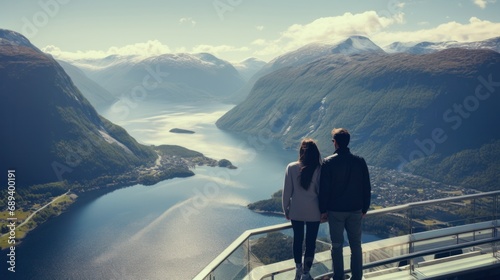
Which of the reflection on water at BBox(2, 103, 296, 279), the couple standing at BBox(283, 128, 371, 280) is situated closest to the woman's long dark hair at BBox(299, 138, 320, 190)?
the couple standing at BBox(283, 128, 371, 280)

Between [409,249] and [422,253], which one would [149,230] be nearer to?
[409,249]

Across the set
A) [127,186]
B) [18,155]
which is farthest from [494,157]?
[18,155]

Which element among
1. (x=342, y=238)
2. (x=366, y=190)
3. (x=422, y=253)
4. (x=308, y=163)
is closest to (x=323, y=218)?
(x=342, y=238)

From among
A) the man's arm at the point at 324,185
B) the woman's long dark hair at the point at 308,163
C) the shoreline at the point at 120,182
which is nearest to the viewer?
the man's arm at the point at 324,185

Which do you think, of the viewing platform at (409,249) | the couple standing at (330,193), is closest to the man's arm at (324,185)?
the couple standing at (330,193)

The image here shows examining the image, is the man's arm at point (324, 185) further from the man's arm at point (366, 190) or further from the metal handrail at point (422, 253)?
the metal handrail at point (422, 253)

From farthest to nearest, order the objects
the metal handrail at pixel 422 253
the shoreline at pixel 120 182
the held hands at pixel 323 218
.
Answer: the shoreline at pixel 120 182, the metal handrail at pixel 422 253, the held hands at pixel 323 218

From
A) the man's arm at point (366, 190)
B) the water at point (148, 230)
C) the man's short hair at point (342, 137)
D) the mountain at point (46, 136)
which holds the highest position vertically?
the man's short hair at point (342, 137)
